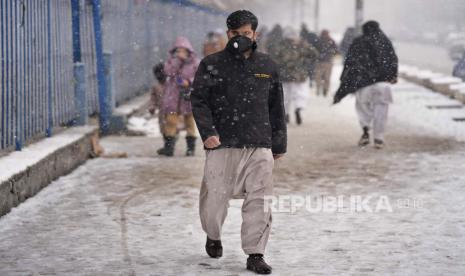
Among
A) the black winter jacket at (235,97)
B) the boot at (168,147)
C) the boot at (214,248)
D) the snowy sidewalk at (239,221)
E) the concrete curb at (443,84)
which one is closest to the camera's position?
the black winter jacket at (235,97)

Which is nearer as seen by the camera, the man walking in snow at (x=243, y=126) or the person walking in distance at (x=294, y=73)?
the man walking in snow at (x=243, y=126)

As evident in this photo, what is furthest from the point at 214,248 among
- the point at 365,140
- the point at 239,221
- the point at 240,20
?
the point at 365,140

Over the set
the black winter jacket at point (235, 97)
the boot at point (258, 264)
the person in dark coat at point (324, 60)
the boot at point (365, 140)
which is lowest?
the boot at point (365, 140)

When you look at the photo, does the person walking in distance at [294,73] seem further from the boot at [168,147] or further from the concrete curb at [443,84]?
the boot at [168,147]

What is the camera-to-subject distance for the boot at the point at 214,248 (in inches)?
251

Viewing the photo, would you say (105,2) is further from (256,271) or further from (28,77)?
(256,271)

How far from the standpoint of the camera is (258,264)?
5.97 m

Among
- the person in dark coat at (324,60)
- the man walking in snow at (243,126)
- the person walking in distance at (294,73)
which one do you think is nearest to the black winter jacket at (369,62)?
the person walking in distance at (294,73)

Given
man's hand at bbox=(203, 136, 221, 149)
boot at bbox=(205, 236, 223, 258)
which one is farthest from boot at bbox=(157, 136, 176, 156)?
man's hand at bbox=(203, 136, 221, 149)

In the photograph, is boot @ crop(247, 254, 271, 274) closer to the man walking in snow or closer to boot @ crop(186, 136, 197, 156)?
the man walking in snow

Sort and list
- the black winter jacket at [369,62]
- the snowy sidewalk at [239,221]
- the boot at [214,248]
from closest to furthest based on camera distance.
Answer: the snowy sidewalk at [239,221]
the boot at [214,248]
the black winter jacket at [369,62]

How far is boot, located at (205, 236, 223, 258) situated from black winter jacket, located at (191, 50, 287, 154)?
681 mm

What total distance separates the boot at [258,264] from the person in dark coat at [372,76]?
6784 millimetres

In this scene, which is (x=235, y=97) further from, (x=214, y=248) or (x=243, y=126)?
(x=214, y=248)
